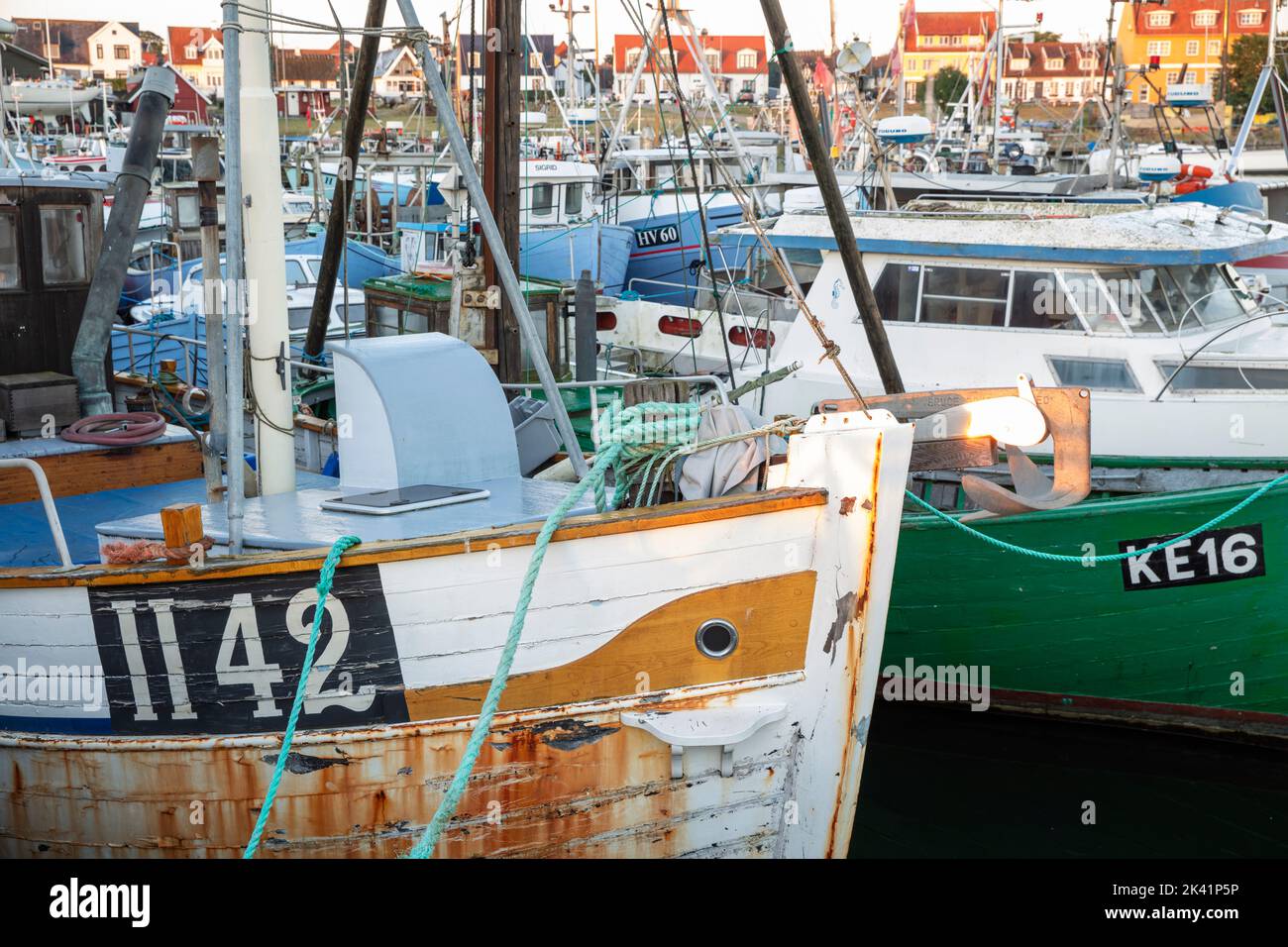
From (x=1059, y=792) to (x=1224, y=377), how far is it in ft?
10.6

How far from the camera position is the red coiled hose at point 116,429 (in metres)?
7.18

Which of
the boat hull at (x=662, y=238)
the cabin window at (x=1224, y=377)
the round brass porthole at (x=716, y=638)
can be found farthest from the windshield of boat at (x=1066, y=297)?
the boat hull at (x=662, y=238)

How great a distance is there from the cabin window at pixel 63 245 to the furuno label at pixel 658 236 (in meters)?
16.6

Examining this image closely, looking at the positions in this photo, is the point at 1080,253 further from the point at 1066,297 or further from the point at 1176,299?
the point at 1176,299

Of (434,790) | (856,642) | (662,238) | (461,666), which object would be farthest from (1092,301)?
(662,238)

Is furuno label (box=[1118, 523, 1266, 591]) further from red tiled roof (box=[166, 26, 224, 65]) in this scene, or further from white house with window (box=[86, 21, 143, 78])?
white house with window (box=[86, 21, 143, 78])

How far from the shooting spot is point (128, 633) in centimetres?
548

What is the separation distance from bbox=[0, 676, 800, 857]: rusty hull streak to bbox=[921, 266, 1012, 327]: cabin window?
5426 mm

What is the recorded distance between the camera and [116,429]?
7.41 meters

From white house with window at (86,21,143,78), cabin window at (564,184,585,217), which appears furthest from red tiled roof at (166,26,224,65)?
cabin window at (564,184,585,217)

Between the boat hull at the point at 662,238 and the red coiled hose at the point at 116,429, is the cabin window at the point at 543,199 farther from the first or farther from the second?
the red coiled hose at the point at 116,429

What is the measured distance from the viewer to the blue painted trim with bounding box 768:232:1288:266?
9.55 metres
